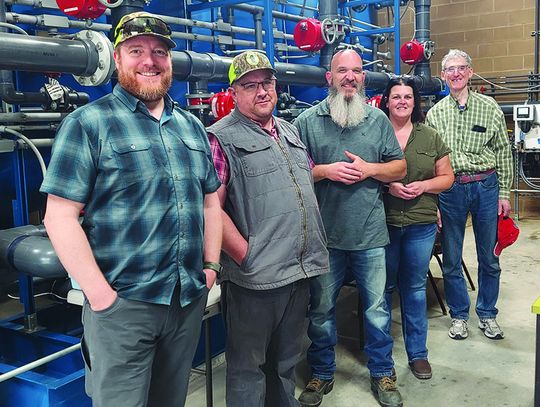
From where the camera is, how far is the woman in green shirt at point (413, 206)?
2.44 meters

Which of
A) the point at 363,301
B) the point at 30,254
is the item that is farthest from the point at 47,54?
the point at 363,301

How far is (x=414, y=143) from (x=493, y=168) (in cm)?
65

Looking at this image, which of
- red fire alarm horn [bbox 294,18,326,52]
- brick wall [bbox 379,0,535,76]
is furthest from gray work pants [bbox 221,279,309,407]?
brick wall [bbox 379,0,535,76]

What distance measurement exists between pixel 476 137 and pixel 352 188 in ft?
3.32

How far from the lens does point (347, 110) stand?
221cm

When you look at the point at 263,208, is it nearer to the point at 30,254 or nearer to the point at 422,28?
the point at 30,254

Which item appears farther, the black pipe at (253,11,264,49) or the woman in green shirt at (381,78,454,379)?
the black pipe at (253,11,264,49)

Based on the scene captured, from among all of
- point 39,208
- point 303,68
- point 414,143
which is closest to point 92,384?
point 414,143

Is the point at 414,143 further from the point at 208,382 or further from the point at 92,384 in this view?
the point at 92,384

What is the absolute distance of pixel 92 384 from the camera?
→ 146cm

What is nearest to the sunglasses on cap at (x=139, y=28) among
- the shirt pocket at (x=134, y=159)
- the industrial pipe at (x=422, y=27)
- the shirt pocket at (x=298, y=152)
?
the shirt pocket at (x=134, y=159)

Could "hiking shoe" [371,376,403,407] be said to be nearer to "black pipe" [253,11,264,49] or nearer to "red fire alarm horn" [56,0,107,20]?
"red fire alarm horn" [56,0,107,20]

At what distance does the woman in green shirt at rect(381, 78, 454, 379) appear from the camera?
2.44 m

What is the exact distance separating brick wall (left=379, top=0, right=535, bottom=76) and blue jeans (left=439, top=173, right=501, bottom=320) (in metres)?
4.34
